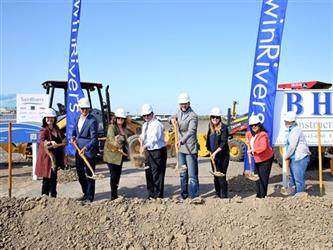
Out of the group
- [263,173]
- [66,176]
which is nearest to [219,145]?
[263,173]

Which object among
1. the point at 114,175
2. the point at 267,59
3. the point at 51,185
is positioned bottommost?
the point at 51,185

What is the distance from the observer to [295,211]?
4.70 metres

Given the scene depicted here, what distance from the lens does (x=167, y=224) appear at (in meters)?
4.54

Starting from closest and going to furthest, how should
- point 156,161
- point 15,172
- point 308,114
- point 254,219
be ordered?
point 254,219
point 156,161
point 308,114
point 15,172

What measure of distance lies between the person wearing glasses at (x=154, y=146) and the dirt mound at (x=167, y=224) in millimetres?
961

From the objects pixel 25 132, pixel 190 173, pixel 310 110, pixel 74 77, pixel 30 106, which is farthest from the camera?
pixel 74 77

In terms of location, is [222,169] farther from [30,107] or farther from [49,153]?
[30,107]

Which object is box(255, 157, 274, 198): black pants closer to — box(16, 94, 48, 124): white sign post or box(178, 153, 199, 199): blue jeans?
box(178, 153, 199, 199): blue jeans

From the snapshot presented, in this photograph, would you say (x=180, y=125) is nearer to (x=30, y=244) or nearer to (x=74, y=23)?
(x=30, y=244)

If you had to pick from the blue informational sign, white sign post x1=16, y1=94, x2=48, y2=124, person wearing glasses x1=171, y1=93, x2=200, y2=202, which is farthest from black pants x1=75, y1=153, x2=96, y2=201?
the blue informational sign

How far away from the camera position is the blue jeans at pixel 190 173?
5820 mm

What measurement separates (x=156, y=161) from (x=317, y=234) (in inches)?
98.8

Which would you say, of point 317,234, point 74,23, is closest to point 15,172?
point 74,23

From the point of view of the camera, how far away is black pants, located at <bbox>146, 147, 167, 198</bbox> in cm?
578
